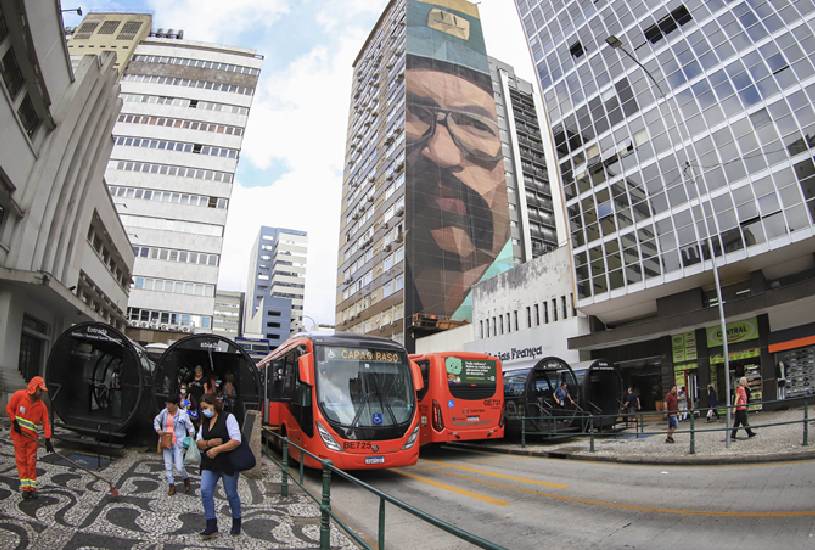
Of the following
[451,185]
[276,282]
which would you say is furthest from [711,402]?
[276,282]

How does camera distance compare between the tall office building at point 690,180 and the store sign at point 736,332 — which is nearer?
the tall office building at point 690,180

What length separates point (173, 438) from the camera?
9156mm

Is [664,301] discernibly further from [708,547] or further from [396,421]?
[708,547]

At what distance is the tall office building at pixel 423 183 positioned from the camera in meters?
64.0

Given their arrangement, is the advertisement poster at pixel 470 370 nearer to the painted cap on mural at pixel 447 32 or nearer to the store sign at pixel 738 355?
the store sign at pixel 738 355

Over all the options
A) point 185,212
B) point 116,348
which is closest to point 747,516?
point 116,348

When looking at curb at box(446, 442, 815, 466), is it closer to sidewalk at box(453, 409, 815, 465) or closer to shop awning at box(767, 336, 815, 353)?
sidewalk at box(453, 409, 815, 465)

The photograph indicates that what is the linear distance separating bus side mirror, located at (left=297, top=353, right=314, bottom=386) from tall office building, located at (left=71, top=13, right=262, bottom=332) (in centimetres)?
4308

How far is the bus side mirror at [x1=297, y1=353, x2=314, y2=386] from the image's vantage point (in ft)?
37.8

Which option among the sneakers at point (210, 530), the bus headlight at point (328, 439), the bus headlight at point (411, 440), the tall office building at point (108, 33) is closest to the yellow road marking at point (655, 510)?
the bus headlight at point (411, 440)

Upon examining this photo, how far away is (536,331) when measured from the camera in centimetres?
4212

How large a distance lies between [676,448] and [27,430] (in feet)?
48.5

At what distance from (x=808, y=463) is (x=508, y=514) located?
7.21 metres

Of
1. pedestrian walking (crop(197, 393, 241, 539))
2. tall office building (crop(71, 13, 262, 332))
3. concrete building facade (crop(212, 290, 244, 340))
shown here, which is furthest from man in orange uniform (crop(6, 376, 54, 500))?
concrete building facade (crop(212, 290, 244, 340))
